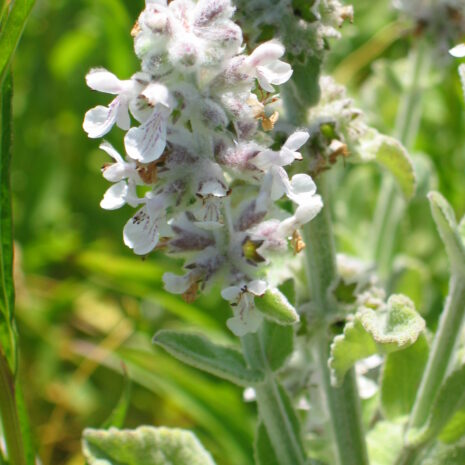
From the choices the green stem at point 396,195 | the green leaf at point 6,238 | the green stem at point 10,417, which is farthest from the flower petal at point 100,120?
the green stem at point 396,195

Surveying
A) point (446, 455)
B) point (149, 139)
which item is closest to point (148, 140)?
point (149, 139)

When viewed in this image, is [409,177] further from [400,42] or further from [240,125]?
[400,42]

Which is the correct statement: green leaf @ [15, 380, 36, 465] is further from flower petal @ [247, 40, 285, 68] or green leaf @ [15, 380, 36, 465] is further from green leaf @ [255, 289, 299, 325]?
flower petal @ [247, 40, 285, 68]

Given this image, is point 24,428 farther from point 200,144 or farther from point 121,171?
point 200,144

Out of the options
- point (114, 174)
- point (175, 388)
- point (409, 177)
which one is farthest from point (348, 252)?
point (114, 174)

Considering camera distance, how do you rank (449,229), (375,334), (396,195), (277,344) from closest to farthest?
(375,334)
(449,229)
(277,344)
(396,195)

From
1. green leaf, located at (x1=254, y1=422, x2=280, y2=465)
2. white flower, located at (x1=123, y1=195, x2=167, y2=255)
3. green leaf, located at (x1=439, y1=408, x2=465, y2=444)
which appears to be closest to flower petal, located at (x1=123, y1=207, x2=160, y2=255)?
white flower, located at (x1=123, y1=195, x2=167, y2=255)

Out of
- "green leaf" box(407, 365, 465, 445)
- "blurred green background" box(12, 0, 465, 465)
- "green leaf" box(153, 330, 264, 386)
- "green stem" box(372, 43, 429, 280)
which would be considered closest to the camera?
"green leaf" box(153, 330, 264, 386)
